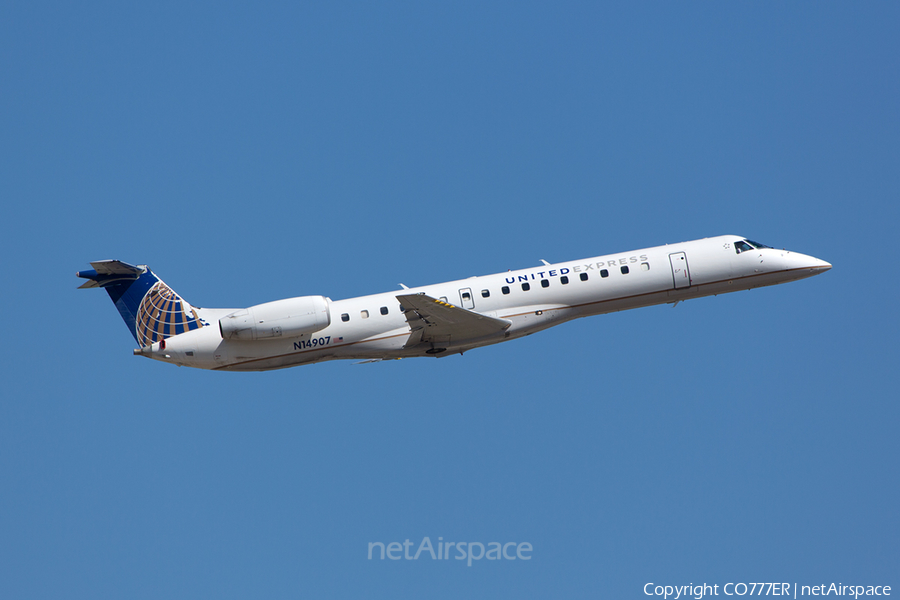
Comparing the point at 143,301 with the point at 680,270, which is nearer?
the point at 143,301

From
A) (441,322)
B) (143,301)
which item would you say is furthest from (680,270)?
(143,301)

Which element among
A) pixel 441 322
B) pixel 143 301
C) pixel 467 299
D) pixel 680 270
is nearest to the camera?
pixel 441 322

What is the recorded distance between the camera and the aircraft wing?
76.3 feet

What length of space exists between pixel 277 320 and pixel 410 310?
3.72 metres

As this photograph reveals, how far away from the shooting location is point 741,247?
87.9 feet

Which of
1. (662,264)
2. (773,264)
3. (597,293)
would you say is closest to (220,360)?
(597,293)

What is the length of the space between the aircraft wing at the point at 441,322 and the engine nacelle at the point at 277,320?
2.53 metres

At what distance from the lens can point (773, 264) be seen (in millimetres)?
26688

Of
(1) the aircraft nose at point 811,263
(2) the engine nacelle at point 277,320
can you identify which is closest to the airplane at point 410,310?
(2) the engine nacelle at point 277,320

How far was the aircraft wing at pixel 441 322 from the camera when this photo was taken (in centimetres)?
2325

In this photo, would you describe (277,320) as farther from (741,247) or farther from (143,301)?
(741,247)

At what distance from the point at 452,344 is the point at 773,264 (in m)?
10.4

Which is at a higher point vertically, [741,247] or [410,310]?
[741,247]

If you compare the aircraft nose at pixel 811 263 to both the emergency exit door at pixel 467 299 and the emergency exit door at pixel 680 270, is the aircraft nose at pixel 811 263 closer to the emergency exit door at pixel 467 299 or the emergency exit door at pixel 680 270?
the emergency exit door at pixel 680 270
